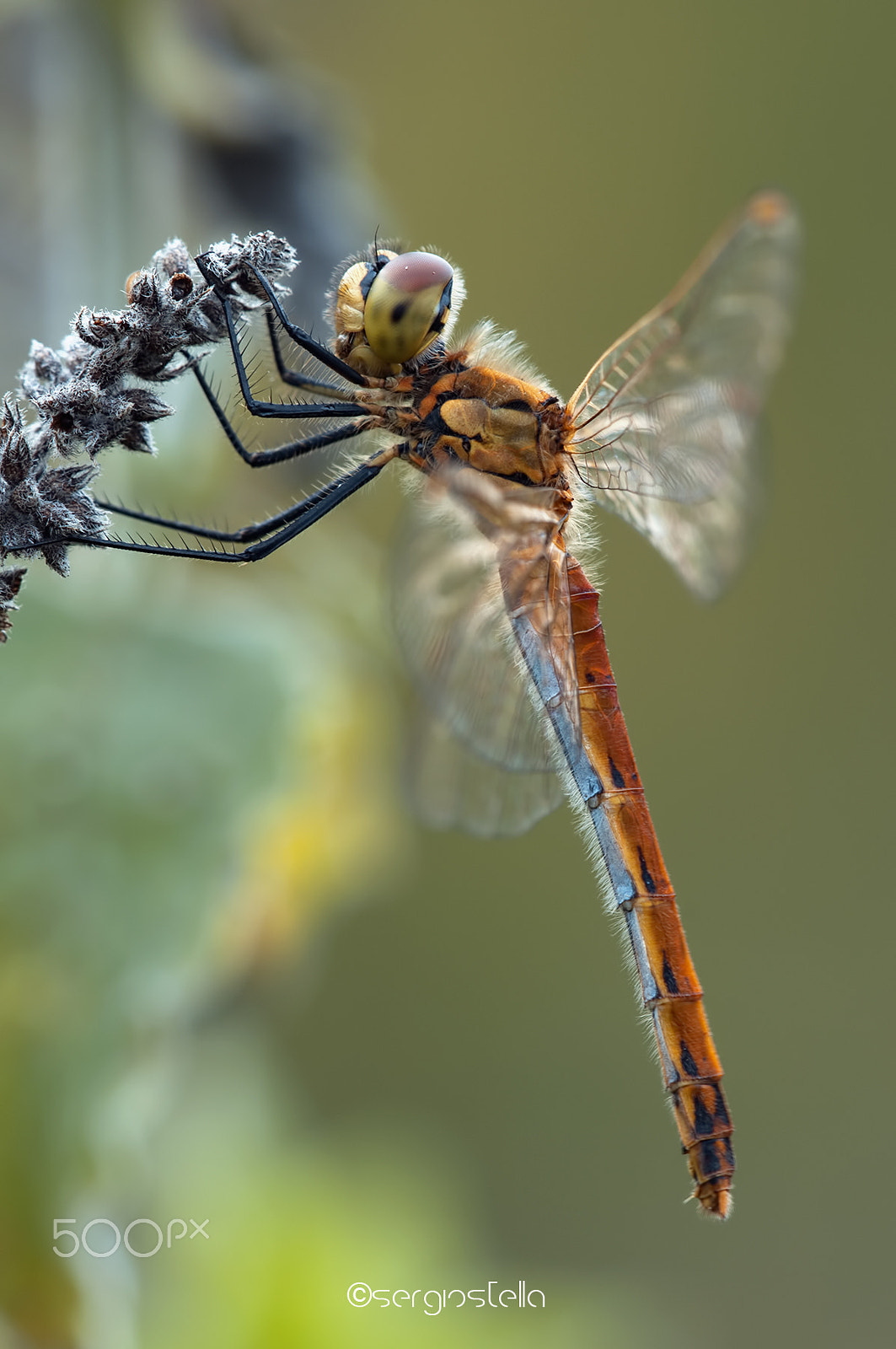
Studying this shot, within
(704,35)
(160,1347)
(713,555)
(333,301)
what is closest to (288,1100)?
(160,1347)

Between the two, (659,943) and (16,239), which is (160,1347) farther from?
(16,239)

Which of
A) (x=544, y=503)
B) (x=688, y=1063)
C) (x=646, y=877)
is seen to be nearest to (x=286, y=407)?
(x=544, y=503)

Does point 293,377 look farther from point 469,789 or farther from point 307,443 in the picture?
point 469,789

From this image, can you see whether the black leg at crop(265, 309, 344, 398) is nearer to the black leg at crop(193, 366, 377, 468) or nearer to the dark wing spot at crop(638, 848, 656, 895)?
the black leg at crop(193, 366, 377, 468)

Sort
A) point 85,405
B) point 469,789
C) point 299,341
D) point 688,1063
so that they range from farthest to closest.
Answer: point 469,789 < point 688,1063 < point 299,341 < point 85,405

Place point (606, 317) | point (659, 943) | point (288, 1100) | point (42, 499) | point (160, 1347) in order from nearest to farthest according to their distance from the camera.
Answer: point (42, 499) < point (160, 1347) < point (659, 943) < point (288, 1100) < point (606, 317)

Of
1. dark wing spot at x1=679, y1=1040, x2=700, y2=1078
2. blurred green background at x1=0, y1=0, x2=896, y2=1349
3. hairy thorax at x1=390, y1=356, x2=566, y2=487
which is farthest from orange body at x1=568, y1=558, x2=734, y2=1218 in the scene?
blurred green background at x1=0, y1=0, x2=896, y2=1349

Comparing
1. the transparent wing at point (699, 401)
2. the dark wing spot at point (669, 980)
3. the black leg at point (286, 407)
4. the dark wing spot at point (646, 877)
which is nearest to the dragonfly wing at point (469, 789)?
the dark wing spot at point (646, 877)

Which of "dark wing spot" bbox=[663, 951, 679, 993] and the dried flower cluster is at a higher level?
the dried flower cluster
